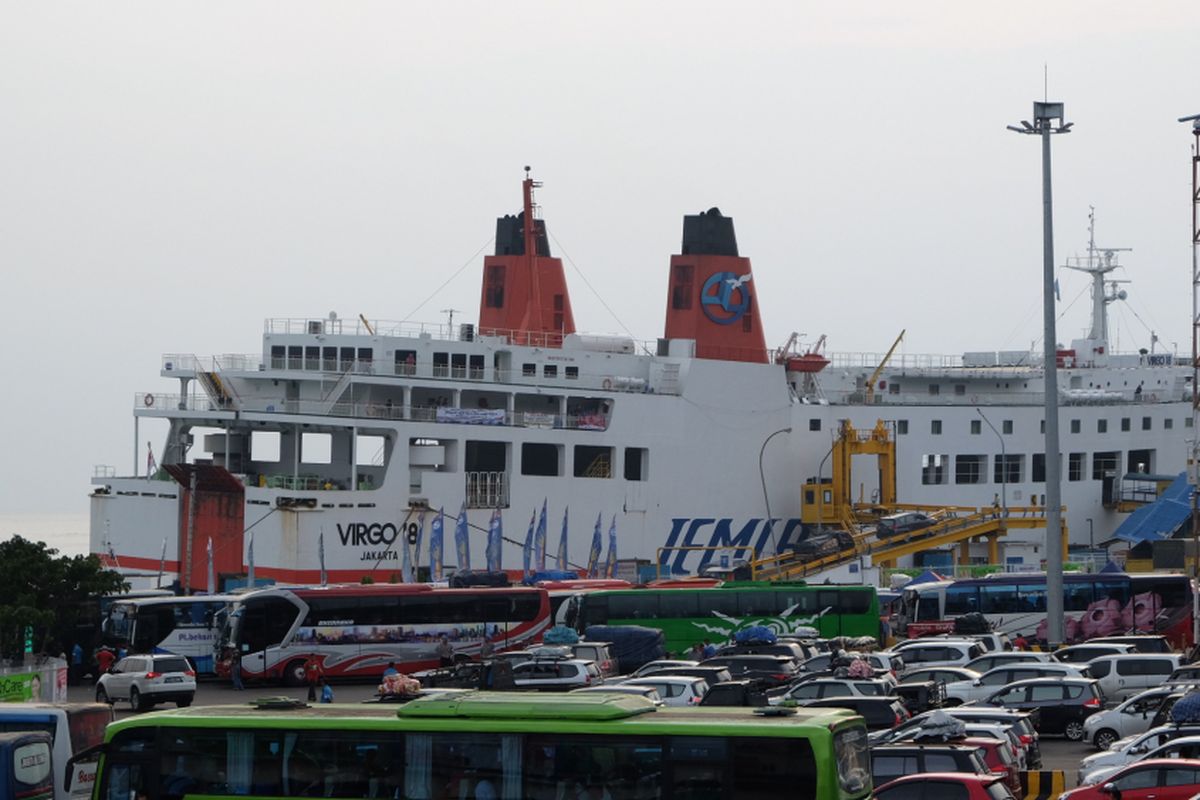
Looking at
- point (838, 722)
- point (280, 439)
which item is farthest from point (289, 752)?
point (280, 439)

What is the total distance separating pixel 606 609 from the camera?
38.1 m

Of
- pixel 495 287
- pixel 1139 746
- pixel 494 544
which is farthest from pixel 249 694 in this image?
pixel 495 287

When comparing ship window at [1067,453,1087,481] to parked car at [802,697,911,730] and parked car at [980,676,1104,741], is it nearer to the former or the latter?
parked car at [980,676,1104,741]

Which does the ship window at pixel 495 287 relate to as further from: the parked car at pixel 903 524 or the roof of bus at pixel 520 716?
the roof of bus at pixel 520 716

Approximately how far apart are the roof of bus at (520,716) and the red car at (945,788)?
1961 millimetres

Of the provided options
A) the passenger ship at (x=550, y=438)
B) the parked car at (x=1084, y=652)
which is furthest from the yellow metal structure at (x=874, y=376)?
the parked car at (x=1084, y=652)

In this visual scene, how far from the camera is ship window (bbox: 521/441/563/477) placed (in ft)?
164

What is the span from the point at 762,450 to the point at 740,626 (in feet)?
53.2

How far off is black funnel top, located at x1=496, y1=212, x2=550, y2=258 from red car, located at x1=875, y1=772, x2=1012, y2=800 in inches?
1598

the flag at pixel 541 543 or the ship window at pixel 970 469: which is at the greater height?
the ship window at pixel 970 469

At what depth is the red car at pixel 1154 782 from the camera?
57.0 ft

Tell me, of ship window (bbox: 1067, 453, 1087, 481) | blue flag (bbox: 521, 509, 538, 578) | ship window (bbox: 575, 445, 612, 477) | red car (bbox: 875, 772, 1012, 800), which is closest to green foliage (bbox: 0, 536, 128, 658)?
blue flag (bbox: 521, 509, 538, 578)

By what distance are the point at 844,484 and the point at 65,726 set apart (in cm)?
3765

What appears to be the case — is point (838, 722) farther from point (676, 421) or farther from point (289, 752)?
point (676, 421)
